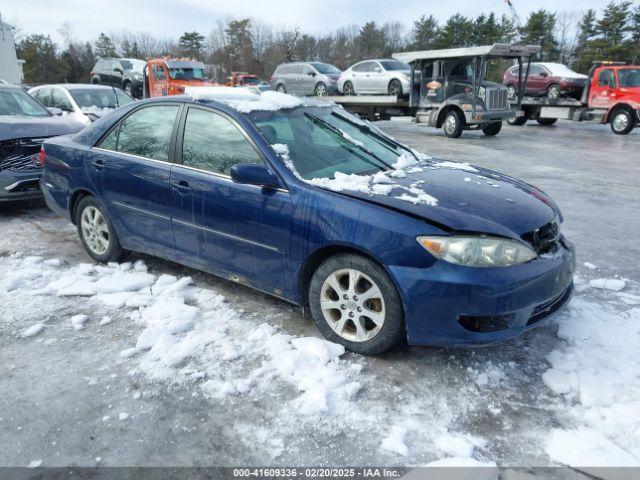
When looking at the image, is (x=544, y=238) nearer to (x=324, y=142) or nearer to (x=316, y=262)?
(x=316, y=262)

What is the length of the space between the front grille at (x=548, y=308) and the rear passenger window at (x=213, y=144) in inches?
76.8

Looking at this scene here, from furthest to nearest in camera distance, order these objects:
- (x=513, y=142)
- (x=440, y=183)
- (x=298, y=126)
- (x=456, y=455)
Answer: (x=513, y=142) < (x=298, y=126) < (x=440, y=183) < (x=456, y=455)

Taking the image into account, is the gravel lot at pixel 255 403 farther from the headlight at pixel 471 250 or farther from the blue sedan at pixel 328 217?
the headlight at pixel 471 250

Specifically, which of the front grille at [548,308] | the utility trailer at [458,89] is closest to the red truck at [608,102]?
the utility trailer at [458,89]

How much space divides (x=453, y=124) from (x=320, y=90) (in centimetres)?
736

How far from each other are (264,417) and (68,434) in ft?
3.11

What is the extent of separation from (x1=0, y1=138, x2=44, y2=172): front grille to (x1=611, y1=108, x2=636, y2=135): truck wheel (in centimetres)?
1693

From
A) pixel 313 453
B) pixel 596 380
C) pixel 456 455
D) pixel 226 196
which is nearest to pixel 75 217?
pixel 226 196

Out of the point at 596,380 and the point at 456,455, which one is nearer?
the point at 456,455

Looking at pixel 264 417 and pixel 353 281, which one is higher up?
pixel 353 281

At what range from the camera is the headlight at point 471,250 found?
2809mm

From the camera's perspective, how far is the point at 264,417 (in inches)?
103

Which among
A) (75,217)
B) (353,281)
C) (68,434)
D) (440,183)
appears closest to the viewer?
(68,434)

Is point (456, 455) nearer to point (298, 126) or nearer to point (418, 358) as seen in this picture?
point (418, 358)
